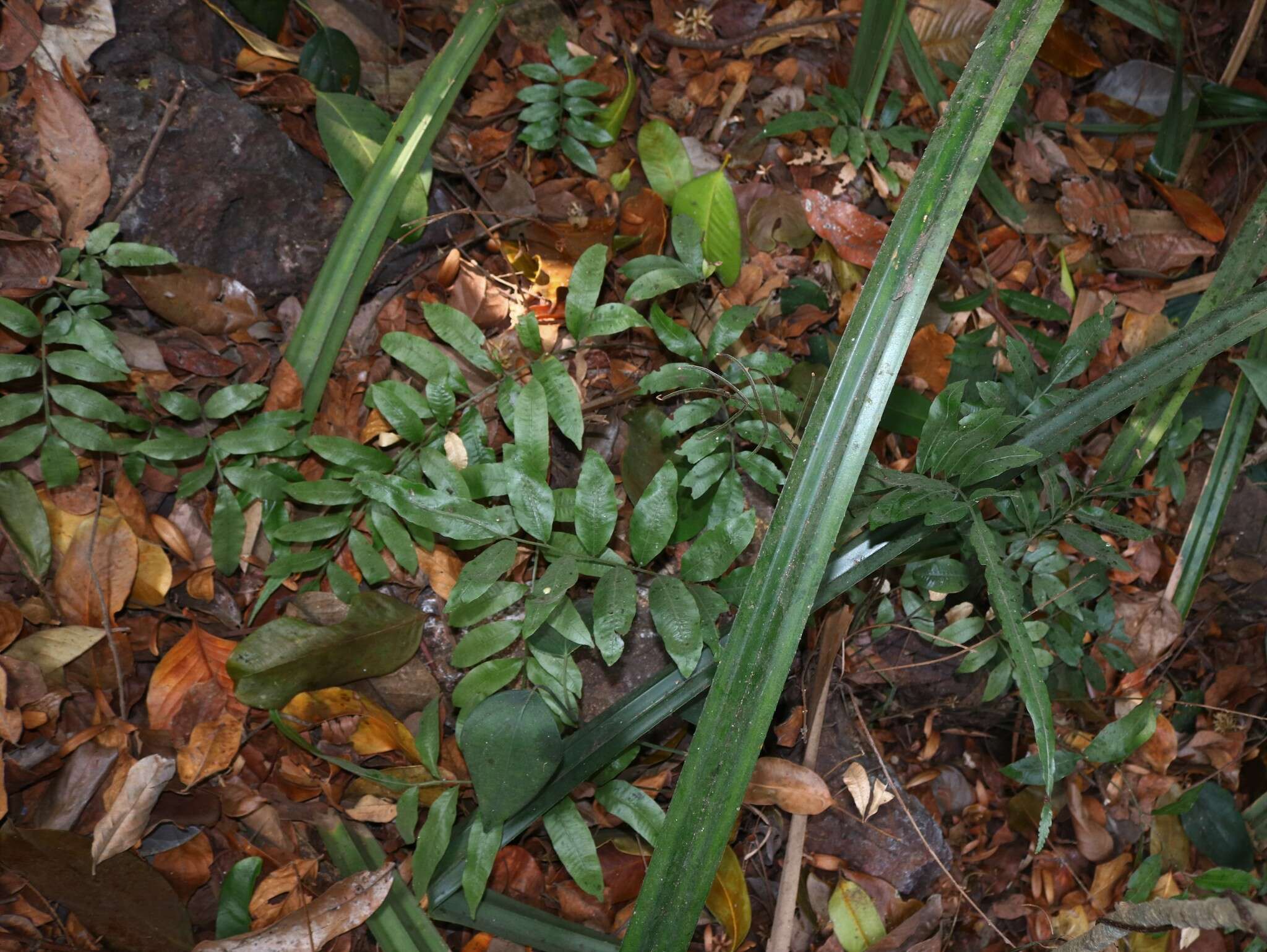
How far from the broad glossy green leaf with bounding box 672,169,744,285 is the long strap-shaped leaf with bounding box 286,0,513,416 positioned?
0.45 m

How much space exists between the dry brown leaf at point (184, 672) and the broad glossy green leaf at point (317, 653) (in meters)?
0.06

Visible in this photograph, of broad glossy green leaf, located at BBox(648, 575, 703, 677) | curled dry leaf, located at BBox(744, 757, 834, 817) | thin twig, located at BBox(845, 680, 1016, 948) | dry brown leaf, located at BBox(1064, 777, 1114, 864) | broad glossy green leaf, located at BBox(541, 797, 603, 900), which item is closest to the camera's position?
broad glossy green leaf, located at BBox(648, 575, 703, 677)

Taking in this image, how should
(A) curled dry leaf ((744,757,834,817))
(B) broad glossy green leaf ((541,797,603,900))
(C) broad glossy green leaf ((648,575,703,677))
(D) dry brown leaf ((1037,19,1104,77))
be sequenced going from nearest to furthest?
(C) broad glossy green leaf ((648,575,703,677))
(B) broad glossy green leaf ((541,797,603,900))
(A) curled dry leaf ((744,757,834,817))
(D) dry brown leaf ((1037,19,1104,77))

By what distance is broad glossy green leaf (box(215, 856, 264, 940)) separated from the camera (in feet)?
4.18

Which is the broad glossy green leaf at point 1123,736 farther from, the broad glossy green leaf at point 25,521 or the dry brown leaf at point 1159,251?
the broad glossy green leaf at point 25,521

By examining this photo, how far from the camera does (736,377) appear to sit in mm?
1476

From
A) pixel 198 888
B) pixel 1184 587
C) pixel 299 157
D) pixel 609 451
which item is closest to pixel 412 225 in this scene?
pixel 299 157

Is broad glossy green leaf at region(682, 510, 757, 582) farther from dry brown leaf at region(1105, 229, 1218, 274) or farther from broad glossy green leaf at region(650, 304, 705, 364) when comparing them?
dry brown leaf at region(1105, 229, 1218, 274)

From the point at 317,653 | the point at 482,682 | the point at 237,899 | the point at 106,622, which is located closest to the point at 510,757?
the point at 482,682

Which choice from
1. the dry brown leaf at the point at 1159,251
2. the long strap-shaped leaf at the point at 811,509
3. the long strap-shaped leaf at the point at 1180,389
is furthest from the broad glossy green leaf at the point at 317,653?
the dry brown leaf at the point at 1159,251

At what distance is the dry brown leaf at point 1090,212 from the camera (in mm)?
1965

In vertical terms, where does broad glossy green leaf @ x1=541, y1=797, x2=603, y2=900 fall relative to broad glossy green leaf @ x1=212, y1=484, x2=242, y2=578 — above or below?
below

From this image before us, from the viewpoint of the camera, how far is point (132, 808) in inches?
50.4

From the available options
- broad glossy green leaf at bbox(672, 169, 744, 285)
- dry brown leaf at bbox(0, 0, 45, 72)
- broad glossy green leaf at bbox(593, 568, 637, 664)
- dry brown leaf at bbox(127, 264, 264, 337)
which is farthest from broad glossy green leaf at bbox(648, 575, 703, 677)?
dry brown leaf at bbox(0, 0, 45, 72)
